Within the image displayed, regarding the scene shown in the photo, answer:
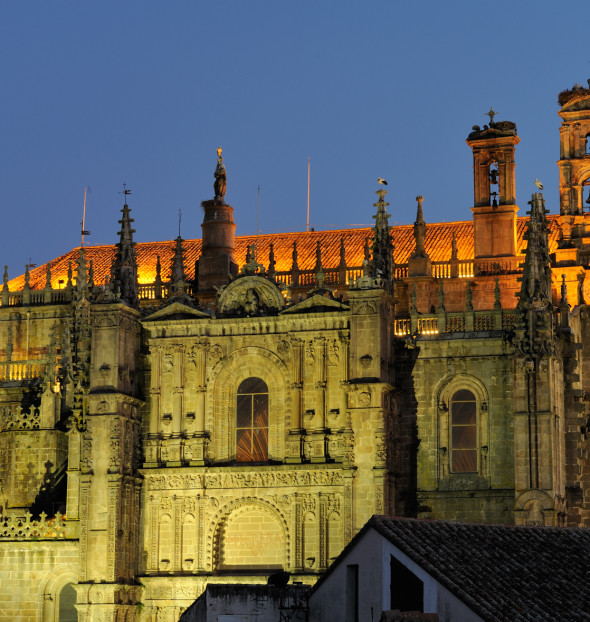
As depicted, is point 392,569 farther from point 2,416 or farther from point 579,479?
point 2,416

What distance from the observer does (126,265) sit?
72.3m

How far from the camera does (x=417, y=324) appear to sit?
66875 mm

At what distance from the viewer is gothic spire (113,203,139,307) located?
7094cm

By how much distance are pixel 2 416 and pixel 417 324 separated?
1876 cm

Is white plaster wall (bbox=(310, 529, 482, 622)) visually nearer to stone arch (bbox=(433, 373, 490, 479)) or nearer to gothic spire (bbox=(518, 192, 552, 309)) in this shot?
stone arch (bbox=(433, 373, 490, 479))

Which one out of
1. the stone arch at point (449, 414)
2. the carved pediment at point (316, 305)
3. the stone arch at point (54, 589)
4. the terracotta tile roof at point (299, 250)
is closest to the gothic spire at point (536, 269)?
the stone arch at point (449, 414)

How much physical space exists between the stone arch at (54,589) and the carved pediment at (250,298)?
11.2 metres

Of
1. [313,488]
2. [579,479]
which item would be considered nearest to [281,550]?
[313,488]

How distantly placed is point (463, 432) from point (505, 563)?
14.8 metres

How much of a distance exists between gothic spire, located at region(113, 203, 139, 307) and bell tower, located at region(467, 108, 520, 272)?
19.2 meters

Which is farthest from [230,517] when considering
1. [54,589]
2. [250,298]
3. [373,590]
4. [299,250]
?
[299,250]

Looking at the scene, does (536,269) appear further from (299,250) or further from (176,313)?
(299,250)

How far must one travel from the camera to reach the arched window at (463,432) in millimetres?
65250

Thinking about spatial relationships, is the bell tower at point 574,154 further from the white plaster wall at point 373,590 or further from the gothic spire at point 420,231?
the white plaster wall at point 373,590
